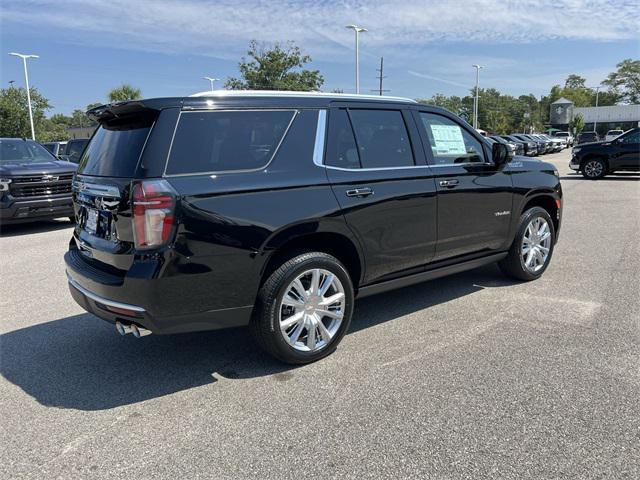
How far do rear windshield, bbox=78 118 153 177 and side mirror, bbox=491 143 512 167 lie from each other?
3311 millimetres

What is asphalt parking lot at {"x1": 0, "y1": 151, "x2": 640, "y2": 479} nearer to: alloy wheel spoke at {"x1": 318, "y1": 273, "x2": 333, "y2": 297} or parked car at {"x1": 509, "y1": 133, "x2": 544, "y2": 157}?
alloy wheel spoke at {"x1": 318, "y1": 273, "x2": 333, "y2": 297}

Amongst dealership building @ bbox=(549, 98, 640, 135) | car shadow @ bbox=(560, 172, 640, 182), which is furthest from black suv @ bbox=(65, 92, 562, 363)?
dealership building @ bbox=(549, 98, 640, 135)

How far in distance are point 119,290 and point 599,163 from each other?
18714 mm

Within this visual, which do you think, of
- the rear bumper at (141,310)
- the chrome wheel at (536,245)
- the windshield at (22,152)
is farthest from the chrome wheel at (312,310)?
the windshield at (22,152)

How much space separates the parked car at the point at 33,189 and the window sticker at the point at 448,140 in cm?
788

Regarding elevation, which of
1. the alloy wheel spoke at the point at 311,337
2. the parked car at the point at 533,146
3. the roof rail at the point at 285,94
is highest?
the parked car at the point at 533,146

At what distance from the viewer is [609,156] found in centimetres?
1773

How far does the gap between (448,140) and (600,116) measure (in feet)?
367

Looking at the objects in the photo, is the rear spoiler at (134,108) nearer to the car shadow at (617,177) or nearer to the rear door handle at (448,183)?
the rear door handle at (448,183)

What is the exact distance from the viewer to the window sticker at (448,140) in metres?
4.62

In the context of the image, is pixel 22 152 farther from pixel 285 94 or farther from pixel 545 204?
pixel 545 204

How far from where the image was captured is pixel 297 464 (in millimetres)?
2611

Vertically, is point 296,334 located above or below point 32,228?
above

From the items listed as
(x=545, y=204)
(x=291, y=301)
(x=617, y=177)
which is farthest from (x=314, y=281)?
(x=617, y=177)
